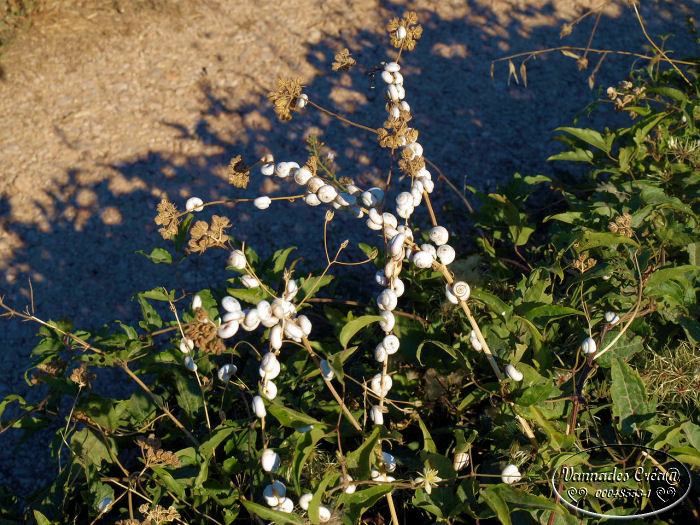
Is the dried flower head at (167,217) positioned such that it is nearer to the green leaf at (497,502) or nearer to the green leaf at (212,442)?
the green leaf at (212,442)

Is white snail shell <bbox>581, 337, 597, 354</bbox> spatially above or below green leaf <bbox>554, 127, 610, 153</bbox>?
below

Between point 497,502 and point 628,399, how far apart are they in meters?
0.48

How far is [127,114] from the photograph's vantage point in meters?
3.43

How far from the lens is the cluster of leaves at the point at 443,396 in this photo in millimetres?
1484

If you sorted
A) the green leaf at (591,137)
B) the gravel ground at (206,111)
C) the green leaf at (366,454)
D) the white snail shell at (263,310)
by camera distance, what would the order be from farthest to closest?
the gravel ground at (206,111)
the green leaf at (591,137)
the green leaf at (366,454)
the white snail shell at (263,310)

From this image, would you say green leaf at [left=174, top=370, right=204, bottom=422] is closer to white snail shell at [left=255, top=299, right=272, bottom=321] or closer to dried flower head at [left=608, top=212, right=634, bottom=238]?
white snail shell at [left=255, top=299, right=272, bottom=321]

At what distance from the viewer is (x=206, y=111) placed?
3420mm

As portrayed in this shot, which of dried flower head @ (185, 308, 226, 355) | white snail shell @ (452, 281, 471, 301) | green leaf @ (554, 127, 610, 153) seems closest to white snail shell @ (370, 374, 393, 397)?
white snail shell @ (452, 281, 471, 301)

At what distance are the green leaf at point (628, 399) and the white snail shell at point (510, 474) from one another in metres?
0.34

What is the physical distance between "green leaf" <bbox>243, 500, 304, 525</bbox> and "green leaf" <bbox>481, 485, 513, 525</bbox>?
416mm

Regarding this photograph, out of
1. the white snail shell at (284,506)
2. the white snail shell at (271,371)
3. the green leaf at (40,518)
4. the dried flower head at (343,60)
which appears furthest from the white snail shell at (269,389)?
the dried flower head at (343,60)

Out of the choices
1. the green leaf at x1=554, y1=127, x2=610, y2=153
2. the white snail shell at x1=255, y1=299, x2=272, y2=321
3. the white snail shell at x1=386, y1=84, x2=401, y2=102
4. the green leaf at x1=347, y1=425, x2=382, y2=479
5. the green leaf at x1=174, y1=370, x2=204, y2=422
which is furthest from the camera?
the green leaf at x1=554, y1=127, x2=610, y2=153

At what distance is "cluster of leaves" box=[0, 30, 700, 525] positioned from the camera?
1.48 m

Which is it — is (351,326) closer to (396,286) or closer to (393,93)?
(396,286)
